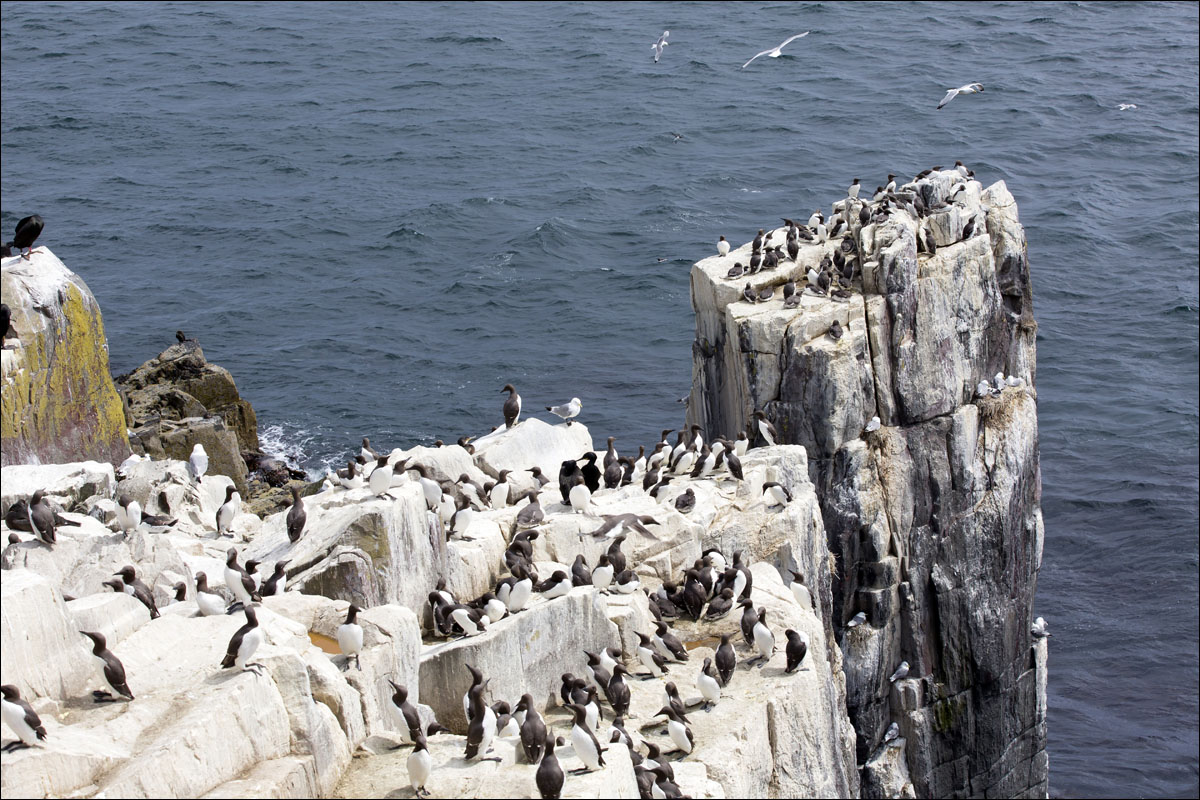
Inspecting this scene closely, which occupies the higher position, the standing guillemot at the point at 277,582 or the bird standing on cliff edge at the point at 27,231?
the bird standing on cliff edge at the point at 27,231

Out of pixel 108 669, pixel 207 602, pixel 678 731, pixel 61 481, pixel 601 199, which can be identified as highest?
pixel 108 669

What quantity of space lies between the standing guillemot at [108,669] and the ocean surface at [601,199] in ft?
79.6

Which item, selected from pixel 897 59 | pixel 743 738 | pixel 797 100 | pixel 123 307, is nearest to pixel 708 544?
pixel 743 738

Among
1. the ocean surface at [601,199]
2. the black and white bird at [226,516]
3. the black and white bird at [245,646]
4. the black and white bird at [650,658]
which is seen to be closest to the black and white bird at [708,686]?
the black and white bird at [650,658]

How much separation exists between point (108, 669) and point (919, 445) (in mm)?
20131

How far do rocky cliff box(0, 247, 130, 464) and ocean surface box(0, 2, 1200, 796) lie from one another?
15.7 m

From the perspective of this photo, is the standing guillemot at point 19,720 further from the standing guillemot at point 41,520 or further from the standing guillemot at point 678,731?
the standing guillemot at point 678,731

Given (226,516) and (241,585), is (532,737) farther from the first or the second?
(226,516)

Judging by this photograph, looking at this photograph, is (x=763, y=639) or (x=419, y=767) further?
(x=763, y=639)

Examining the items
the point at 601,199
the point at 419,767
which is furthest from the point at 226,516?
the point at 601,199

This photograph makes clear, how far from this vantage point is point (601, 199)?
56656mm

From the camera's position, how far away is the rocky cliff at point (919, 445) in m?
29.2

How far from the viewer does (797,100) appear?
6544cm

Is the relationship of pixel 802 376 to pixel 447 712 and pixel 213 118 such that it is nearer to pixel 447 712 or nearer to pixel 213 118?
pixel 447 712
